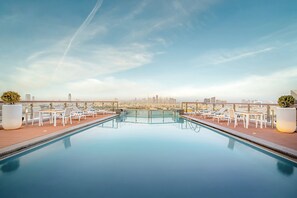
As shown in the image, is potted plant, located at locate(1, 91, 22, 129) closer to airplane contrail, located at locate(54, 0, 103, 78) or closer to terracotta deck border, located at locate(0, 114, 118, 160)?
terracotta deck border, located at locate(0, 114, 118, 160)

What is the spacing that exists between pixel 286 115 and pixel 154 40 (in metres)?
8.47

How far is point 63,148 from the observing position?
4477 mm

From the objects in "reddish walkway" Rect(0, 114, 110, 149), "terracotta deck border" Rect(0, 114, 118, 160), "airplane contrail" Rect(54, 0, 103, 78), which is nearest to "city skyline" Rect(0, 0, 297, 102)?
"airplane contrail" Rect(54, 0, 103, 78)

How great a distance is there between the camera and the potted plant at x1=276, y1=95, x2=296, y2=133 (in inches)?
216

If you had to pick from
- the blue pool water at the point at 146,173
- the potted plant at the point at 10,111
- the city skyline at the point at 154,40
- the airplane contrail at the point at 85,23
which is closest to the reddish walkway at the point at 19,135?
the potted plant at the point at 10,111

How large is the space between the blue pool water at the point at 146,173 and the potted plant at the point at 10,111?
93.5 inches

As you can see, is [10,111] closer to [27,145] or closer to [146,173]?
[27,145]

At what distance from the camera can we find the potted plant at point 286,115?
216 inches

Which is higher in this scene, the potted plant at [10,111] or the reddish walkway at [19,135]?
the potted plant at [10,111]

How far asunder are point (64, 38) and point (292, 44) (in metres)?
12.3

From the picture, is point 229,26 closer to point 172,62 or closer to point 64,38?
point 172,62

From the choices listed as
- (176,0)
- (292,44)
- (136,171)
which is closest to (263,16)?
(292,44)

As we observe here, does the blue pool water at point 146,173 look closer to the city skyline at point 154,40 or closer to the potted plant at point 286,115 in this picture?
the potted plant at point 286,115

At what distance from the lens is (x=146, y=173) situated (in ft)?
9.53
